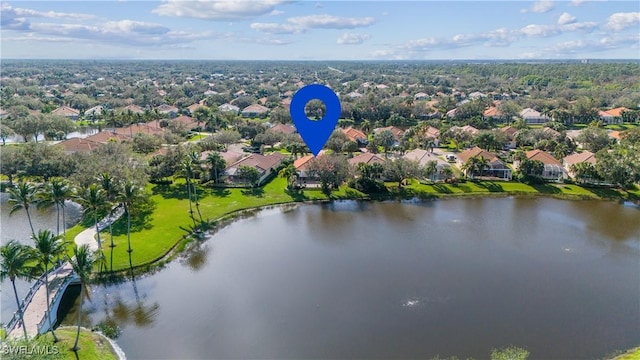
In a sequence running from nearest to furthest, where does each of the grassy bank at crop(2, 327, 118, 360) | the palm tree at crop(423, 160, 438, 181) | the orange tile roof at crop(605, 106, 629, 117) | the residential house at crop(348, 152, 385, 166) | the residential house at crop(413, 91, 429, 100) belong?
Answer: the grassy bank at crop(2, 327, 118, 360) → the palm tree at crop(423, 160, 438, 181) → the residential house at crop(348, 152, 385, 166) → the orange tile roof at crop(605, 106, 629, 117) → the residential house at crop(413, 91, 429, 100)

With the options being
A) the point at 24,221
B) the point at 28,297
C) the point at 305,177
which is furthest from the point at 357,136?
the point at 28,297

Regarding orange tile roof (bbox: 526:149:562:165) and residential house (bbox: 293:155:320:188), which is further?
orange tile roof (bbox: 526:149:562:165)

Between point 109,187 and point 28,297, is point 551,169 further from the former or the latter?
point 28,297

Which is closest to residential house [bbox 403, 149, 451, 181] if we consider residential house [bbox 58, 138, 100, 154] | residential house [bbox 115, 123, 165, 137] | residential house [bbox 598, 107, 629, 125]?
residential house [bbox 115, 123, 165, 137]

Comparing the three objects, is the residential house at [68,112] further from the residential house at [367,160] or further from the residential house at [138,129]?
the residential house at [367,160]

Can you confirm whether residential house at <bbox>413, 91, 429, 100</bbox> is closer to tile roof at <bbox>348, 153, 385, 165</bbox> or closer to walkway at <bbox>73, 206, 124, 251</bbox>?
tile roof at <bbox>348, 153, 385, 165</bbox>

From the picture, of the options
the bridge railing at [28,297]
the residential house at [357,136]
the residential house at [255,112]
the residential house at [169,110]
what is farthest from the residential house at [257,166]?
the residential house at [169,110]

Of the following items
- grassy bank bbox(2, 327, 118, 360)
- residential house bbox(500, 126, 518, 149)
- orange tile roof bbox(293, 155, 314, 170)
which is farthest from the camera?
residential house bbox(500, 126, 518, 149)

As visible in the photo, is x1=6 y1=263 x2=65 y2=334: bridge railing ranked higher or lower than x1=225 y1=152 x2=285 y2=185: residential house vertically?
lower
